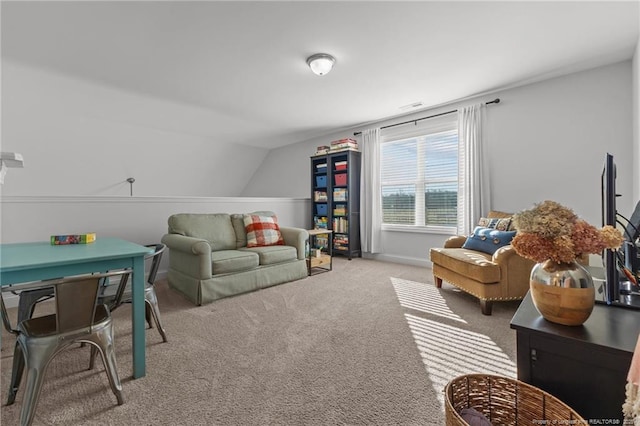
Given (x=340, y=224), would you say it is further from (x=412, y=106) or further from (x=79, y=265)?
(x=79, y=265)

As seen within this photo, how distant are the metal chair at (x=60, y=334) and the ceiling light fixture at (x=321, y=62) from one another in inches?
89.6

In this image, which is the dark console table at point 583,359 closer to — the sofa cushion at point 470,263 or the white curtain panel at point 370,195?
the sofa cushion at point 470,263

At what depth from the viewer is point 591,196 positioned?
293cm

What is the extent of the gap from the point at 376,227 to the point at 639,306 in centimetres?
360

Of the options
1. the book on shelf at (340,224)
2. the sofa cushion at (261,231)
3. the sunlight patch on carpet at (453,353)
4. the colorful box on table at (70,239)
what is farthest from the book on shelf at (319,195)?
the colorful box on table at (70,239)

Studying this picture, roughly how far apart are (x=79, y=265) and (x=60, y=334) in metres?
0.32

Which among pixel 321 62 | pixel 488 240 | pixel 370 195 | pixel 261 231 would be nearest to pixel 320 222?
pixel 370 195

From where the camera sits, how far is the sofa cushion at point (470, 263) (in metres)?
2.39

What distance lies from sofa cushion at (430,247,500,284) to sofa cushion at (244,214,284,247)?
1.93 metres

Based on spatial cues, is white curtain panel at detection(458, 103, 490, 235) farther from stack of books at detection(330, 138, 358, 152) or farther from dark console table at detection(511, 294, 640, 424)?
dark console table at detection(511, 294, 640, 424)

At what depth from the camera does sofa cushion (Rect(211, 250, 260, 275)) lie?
2.82 metres

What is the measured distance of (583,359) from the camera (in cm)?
86

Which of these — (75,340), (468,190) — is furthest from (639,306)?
(468,190)

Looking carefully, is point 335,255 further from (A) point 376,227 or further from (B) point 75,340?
(B) point 75,340
